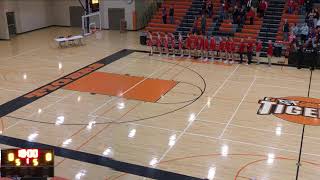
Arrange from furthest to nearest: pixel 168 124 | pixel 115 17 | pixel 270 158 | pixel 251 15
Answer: pixel 115 17 → pixel 251 15 → pixel 168 124 → pixel 270 158

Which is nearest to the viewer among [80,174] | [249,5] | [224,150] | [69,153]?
[80,174]

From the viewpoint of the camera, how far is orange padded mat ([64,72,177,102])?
1666 cm

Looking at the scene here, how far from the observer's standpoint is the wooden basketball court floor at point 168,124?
10.8 meters

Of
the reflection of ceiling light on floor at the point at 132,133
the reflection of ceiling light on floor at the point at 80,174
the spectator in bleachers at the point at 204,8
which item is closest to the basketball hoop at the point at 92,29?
the spectator in bleachers at the point at 204,8

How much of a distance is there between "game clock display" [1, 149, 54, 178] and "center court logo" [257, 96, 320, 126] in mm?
9077

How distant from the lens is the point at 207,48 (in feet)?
73.7

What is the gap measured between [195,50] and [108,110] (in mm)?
9804

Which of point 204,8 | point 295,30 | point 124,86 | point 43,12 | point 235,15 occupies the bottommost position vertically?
point 124,86

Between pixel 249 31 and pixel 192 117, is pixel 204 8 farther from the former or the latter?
pixel 192 117

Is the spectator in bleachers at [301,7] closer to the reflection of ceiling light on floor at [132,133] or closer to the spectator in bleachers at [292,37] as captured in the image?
the spectator in bleachers at [292,37]

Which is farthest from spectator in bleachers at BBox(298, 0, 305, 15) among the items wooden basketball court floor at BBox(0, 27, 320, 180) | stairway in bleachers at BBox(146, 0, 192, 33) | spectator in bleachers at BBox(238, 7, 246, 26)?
stairway in bleachers at BBox(146, 0, 192, 33)

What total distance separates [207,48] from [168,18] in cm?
704

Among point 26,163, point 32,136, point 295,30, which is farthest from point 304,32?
point 26,163

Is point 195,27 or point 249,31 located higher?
point 195,27
